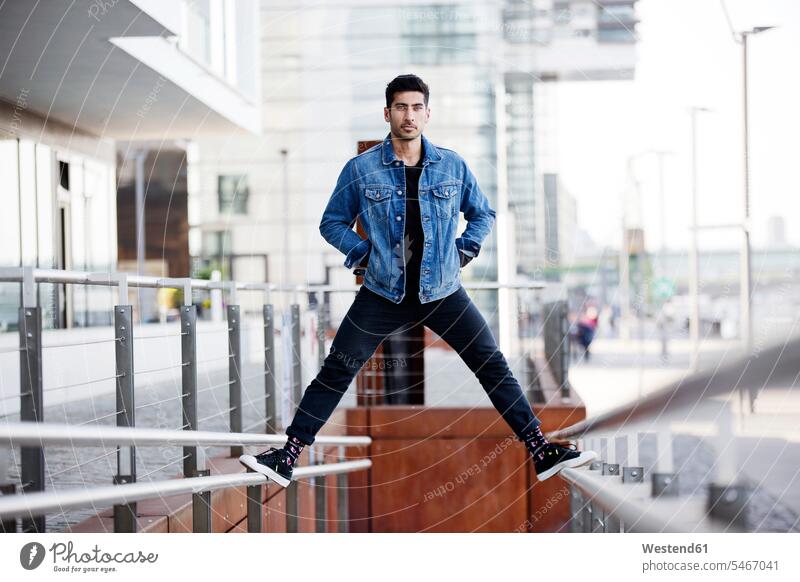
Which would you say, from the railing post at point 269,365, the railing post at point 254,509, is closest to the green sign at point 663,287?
the railing post at point 269,365

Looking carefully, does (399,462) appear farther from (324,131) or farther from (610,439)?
(324,131)

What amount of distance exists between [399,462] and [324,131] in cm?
959

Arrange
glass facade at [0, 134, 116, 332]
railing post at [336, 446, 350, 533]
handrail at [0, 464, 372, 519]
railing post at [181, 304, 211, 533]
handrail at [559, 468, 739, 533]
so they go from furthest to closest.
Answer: glass facade at [0, 134, 116, 332] → railing post at [336, 446, 350, 533] → railing post at [181, 304, 211, 533] → handrail at [559, 468, 739, 533] → handrail at [0, 464, 372, 519]

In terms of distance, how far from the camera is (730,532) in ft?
8.96

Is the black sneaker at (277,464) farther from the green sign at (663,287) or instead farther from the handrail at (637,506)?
the green sign at (663,287)

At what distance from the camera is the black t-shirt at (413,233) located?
9.05ft

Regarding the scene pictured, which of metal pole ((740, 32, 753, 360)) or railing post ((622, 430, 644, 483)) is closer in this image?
railing post ((622, 430, 644, 483))

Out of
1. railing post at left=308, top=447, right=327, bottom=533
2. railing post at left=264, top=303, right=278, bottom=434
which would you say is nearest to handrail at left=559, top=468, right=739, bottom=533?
railing post at left=264, top=303, right=278, bottom=434

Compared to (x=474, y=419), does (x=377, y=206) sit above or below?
above

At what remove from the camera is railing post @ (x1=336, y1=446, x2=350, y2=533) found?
18.4 ft

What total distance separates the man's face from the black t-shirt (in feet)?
0.24

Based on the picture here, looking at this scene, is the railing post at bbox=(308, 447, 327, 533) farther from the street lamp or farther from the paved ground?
the street lamp

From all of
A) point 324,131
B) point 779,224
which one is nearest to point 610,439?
point 779,224

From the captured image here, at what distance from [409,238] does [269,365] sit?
6.17 ft
